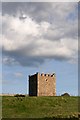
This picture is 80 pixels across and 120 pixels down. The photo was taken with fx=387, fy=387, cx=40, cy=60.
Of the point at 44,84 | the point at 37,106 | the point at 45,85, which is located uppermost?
the point at 44,84

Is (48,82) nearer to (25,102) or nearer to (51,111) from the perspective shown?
(25,102)

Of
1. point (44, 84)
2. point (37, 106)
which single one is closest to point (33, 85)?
point (44, 84)

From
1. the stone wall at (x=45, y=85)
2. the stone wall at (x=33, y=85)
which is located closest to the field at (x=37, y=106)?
the stone wall at (x=45, y=85)

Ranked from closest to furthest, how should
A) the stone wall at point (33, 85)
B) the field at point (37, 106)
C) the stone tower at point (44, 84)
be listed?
the field at point (37, 106), the stone tower at point (44, 84), the stone wall at point (33, 85)

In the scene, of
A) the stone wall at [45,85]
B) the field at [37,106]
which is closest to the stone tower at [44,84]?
the stone wall at [45,85]

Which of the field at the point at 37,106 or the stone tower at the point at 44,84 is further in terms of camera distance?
the stone tower at the point at 44,84

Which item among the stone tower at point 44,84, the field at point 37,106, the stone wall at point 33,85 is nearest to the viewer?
the field at point 37,106

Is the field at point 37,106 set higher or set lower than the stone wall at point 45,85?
lower

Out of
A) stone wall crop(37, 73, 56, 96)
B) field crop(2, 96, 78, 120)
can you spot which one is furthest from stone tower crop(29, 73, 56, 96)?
field crop(2, 96, 78, 120)

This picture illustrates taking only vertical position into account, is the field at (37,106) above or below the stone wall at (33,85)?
below

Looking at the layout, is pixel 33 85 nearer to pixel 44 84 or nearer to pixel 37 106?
pixel 44 84

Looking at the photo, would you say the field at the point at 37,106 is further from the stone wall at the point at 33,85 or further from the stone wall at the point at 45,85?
the stone wall at the point at 33,85

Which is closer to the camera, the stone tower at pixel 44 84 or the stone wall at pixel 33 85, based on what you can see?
the stone tower at pixel 44 84

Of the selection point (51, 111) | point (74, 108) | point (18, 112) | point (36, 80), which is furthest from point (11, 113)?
A: point (36, 80)
